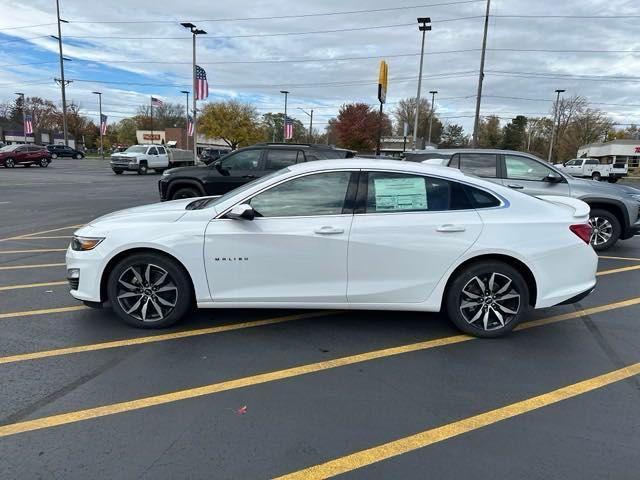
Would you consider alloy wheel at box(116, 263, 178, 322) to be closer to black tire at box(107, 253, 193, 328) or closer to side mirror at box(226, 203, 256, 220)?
black tire at box(107, 253, 193, 328)

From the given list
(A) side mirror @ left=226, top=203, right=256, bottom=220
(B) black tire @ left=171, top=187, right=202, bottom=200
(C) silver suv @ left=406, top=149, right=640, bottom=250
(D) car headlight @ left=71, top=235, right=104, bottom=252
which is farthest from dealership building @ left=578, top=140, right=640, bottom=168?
(D) car headlight @ left=71, top=235, right=104, bottom=252

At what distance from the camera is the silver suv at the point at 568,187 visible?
8477 millimetres

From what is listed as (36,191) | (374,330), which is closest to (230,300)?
(374,330)

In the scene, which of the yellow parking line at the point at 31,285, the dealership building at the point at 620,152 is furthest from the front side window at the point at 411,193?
the dealership building at the point at 620,152

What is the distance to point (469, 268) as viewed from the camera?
4.30 metres

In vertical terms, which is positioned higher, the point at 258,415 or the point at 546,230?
the point at 546,230

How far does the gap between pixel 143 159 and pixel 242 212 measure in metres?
31.3

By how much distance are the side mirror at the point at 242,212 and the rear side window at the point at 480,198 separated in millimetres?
1995

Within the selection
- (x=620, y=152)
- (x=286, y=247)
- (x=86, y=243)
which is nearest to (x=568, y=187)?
(x=286, y=247)

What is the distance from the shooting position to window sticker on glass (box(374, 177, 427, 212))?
4344mm

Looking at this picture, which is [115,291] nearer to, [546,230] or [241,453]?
[241,453]

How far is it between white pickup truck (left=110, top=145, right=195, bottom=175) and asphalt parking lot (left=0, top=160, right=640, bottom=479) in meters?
28.8

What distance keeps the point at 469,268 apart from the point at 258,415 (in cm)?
231

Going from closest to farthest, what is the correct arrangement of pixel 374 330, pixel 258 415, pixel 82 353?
pixel 258 415, pixel 82 353, pixel 374 330
